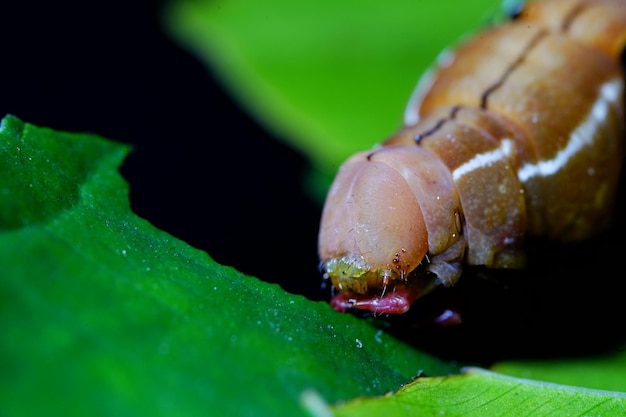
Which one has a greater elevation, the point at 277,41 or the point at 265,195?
the point at 277,41

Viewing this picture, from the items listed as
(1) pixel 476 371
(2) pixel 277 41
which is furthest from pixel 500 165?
Answer: (2) pixel 277 41

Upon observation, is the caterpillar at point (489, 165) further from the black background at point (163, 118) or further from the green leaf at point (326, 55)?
the black background at point (163, 118)

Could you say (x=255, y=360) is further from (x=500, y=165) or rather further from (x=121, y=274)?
(x=500, y=165)

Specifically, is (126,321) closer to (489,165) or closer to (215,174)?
(489,165)

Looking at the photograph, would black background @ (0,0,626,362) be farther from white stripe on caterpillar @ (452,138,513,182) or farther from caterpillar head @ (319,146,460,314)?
white stripe on caterpillar @ (452,138,513,182)

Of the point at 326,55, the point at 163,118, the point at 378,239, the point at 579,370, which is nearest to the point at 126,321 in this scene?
the point at 378,239

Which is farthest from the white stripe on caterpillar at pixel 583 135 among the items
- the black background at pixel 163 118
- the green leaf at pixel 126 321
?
the black background at pixel 163 118

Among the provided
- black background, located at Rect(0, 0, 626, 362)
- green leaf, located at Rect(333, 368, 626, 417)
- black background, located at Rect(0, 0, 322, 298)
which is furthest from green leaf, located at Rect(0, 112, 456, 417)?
black background, located at Rect(0, 0, 322, 298)
